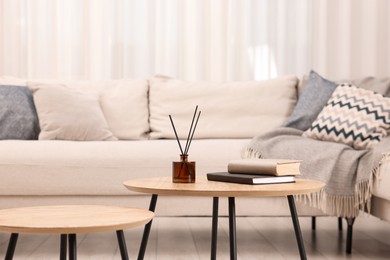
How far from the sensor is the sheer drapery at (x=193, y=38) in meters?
4.58

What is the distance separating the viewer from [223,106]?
3.60 meters

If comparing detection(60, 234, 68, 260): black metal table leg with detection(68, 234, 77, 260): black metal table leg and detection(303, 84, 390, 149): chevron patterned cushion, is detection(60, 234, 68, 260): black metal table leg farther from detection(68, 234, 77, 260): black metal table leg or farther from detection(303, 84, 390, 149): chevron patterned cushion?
detection(303, 84, 390, 149): chevron patterned cushion

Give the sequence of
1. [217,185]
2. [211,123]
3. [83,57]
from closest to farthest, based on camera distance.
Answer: [217,185]
[211,123]
[83,57]

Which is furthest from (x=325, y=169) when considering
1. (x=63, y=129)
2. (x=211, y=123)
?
(x=63, y=129)

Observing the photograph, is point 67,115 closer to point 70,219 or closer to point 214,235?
point 214,235

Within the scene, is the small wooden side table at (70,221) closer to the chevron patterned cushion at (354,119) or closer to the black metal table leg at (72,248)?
the black metal table leg at (72,248)

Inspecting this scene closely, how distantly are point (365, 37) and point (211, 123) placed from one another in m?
1.77

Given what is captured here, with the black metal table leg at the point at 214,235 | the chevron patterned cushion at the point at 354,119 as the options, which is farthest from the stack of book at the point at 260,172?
the chevron patterned cushion at the point at 354,119

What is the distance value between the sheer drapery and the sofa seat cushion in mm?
1762

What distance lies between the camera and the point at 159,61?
4629 mm

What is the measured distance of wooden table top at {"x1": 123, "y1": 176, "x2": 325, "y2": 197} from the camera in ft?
5.71

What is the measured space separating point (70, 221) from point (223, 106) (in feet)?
7.32

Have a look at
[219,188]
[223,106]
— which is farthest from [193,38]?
[219,188]

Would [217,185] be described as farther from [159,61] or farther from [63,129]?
[159,61]
